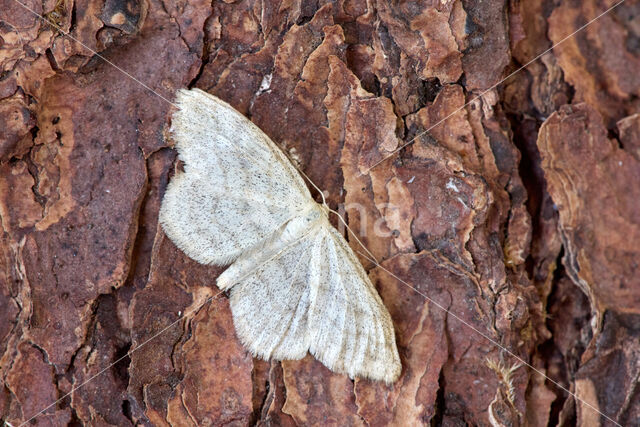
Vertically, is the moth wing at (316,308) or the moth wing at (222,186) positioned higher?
the moth wing at (222,186)

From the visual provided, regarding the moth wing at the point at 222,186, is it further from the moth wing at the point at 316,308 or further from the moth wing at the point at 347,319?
the moth wing at the point at 347,319

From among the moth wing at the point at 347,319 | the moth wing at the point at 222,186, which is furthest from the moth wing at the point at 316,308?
the moth wing at the point at 222,186

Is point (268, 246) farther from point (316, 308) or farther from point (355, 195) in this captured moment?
point (355, 195)

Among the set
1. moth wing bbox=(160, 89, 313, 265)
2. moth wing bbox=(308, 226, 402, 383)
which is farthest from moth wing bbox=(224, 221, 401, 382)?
moth wing bbox=(160, 89, 313, 265)

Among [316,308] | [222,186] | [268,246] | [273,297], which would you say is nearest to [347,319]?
[316,308]

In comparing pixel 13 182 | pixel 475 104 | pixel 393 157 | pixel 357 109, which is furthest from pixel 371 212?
pixel 13 182

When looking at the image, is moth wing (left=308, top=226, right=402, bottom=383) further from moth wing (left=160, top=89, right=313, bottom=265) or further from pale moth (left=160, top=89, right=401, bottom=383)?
moth wing (left=160, top=89, right=313, bottom=265)

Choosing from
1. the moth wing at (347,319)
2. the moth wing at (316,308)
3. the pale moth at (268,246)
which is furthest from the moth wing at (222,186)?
the moth wing at (347,319)
